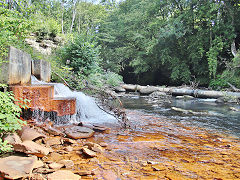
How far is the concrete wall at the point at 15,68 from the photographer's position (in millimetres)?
3703

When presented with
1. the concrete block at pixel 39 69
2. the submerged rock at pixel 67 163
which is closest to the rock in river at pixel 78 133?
the submerged rock at pixel 67 163

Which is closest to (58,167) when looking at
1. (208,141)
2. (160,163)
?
(160,163)

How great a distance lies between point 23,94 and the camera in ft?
11.1

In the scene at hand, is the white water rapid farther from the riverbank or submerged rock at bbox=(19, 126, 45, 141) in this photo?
submerged rock at bbox=(19, 126, 45, 141)

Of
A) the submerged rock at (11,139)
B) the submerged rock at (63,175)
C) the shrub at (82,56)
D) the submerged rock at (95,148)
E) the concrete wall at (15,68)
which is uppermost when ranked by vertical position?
the shrub at (82,56)

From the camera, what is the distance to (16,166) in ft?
6.04

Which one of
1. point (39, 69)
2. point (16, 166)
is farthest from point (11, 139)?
point (39, 69)

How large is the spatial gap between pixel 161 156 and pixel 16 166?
77.5 inches

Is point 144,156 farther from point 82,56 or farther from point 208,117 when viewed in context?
point 82,56

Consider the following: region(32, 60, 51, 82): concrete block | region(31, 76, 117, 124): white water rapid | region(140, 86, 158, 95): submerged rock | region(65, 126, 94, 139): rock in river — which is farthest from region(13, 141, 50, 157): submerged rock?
region(140, 86, 158, 95): submerged rock

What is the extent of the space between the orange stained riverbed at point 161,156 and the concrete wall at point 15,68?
2.21m

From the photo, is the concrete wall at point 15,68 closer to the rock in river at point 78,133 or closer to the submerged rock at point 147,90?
the rock in river at point 78,133

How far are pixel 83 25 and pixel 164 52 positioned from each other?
1678 cm

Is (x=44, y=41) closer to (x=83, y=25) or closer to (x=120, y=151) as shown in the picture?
(x=120, y=151)
